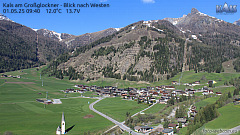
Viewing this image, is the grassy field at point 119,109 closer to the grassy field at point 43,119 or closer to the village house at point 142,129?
the grassy field at point 43,119

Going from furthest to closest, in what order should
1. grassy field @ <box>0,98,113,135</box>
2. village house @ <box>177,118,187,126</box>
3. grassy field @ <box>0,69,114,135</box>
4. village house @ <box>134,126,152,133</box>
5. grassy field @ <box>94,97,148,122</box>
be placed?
grassy field @ <box>94,97,148,122</box>
village house @ <box>177,118,187,126</box>
village house @ <box>134,126,152,133</box>
grassy field @ <box>0,69,114,135</box>
grassy field @ <box>0,98,113,135</box>

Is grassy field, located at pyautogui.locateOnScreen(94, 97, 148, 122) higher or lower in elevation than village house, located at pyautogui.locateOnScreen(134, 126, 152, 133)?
higher

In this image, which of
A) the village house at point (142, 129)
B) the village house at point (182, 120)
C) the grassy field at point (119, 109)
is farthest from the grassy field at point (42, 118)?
the village house at point (182, 120)

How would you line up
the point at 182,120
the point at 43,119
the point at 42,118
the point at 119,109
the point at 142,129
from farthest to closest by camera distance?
the point at 119,109 → the point at 42,118 → the point at 43,119 → the point at 182,120 → the point at 142,129

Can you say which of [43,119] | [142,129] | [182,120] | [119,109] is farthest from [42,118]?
[182,120]

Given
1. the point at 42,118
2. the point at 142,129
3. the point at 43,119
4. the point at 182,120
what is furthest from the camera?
the point at 42,118

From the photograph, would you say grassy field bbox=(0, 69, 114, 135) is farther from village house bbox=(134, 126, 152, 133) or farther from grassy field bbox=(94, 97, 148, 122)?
village house bbox=(134, 126, 152, 133)

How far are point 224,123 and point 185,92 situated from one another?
67252 millimetres

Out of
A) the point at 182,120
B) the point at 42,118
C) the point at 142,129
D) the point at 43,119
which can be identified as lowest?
the point at 142,129

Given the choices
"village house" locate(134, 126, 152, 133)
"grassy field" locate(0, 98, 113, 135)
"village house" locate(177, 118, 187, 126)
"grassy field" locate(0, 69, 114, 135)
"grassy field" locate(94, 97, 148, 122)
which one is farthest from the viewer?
"grassy field" locate(94, 97, 148, 122)

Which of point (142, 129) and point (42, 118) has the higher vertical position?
point (42, 118)

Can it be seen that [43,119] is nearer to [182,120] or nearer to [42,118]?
[42,118]

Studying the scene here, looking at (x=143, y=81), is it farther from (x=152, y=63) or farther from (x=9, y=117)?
(x=9, y=117)

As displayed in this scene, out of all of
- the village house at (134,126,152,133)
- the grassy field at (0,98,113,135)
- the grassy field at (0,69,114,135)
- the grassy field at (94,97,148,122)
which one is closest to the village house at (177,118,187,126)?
the village house at (134,126,152,133)
